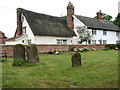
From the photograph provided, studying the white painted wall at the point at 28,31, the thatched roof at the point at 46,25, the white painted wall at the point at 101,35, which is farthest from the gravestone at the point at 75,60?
the white painted wall at the point at 101,35

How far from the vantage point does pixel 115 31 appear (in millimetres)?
41844

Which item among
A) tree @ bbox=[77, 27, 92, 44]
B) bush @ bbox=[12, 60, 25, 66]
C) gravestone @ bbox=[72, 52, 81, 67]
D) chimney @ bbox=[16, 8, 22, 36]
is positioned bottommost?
bush @ bbox=[12, 60, 25, 66]

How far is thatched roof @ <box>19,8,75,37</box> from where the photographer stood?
27359 millimetres

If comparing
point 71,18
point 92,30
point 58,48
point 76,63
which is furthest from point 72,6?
point 76,63

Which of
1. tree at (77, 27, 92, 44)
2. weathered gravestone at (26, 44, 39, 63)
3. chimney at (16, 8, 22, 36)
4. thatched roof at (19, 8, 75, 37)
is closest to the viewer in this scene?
weathered gravestone at (26, 44, 39, 63)

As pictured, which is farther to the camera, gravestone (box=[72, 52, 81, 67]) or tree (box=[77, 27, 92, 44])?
tree (box=[77, 27, 92, 44])

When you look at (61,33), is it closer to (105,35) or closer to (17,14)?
(17,14)

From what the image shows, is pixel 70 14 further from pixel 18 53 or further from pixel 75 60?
pixel 75 60

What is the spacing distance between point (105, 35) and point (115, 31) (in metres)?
5.59

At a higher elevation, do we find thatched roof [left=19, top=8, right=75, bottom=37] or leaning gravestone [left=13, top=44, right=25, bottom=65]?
thatched roof [left=19, top=8, right=75, bottom=37]

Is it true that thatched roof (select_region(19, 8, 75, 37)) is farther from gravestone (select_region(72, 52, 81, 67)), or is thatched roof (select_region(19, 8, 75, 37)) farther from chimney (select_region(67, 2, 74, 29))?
gravestone (select_region(72, 52, 81, 67))

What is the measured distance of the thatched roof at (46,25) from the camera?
27359mm

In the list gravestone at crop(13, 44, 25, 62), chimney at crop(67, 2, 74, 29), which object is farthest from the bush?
chimney at crop(67, 2, 74, 29)

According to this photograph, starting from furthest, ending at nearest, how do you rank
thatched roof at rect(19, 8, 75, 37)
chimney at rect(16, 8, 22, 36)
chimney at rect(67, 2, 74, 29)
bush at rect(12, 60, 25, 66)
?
→ chimney at rect(67, 2, 74, 29)
chimney at rect(16, 8, 22, 36)
thatched roof at rect(19, 8, 75, 37)
bush at rect(12, 60, 25, 66)
